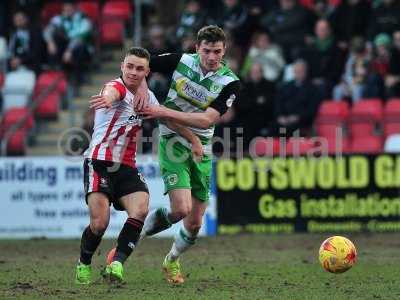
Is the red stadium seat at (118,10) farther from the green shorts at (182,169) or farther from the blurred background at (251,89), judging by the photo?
the green shorts at (182,169)

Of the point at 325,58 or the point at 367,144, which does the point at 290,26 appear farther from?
the point at 367,144

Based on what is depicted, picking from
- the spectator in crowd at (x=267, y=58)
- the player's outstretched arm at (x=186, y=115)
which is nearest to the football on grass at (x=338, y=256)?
the player's outstretched arm at (x=186, y=115)

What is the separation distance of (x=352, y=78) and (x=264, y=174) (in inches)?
124

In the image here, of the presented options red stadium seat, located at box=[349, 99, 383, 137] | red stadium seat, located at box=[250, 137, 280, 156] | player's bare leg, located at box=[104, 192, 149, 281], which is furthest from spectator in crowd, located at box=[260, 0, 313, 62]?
player's bare leg, located at box=[104, 192, 149, 281]

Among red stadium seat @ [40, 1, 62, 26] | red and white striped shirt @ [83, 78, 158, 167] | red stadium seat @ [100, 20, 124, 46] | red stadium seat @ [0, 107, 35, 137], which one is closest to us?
red and white striped shirt @ [83, 78, 158, 167]

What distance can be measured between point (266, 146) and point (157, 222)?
6.86 metres

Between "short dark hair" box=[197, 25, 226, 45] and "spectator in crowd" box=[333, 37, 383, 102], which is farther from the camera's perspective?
"spectator in crowd" box=[333, 37, 383, 102]

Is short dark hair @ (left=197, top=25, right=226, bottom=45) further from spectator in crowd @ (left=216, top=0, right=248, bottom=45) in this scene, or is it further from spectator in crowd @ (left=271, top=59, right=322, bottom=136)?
spectator in crowd @ (left=216, top=0, right=248, bottom=45)

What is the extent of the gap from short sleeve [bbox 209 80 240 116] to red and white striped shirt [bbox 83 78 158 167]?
2.18ft

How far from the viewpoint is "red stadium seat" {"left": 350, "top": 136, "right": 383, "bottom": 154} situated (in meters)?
17.7

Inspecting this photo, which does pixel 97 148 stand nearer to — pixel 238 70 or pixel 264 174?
pixel 264 174

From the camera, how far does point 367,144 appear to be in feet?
58.3

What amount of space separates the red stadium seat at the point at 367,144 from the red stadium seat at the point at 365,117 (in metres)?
0.09

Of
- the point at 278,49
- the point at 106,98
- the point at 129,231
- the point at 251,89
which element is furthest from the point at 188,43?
the point at 106,98
